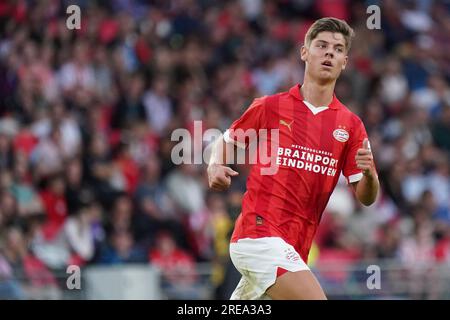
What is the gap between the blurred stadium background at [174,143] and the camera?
1289 cm

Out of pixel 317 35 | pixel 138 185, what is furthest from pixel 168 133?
pixel 317 35

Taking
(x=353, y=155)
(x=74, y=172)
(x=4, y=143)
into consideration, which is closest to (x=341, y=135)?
(x=353, y=155)

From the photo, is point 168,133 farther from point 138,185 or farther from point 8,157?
point 8,157

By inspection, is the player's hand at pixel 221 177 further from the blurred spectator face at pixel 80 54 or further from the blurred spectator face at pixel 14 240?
the blurred spectator face at pixel 80 54

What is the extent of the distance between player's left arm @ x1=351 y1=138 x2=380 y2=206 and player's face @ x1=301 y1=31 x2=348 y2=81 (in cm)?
54

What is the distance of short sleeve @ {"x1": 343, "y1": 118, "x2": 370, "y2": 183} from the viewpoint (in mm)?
7551

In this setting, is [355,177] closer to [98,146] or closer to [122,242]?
[122,242]

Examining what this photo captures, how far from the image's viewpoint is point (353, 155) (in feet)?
24.8

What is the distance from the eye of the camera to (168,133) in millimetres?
15281

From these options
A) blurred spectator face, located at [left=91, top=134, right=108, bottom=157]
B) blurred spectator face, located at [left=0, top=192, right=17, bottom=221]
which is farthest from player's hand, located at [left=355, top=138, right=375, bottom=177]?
blurred spectator face, located at [left=91, top=134, right=108, bottom=157]

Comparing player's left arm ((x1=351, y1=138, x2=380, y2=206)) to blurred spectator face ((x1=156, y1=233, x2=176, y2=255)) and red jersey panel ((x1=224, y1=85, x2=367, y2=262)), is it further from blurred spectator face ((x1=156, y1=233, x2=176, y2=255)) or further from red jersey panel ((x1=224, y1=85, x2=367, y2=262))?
blurred spectator face ((x1=156, y1=233, x2=176, y2=255))

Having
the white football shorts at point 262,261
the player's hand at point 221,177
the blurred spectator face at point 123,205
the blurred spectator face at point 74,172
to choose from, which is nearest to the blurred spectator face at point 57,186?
the blurred spectator face at point 74,172
